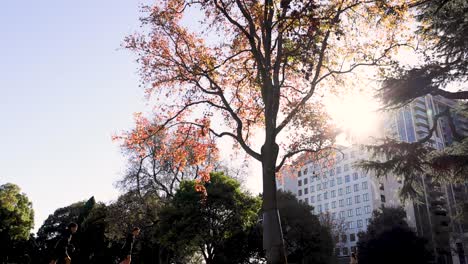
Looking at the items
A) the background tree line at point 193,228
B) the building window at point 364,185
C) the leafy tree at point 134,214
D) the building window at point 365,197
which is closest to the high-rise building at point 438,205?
the building window at point 365,197

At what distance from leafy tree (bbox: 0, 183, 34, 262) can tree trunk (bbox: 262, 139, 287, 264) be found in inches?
1486

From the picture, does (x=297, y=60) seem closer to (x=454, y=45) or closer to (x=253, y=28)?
(x=253, y=28)

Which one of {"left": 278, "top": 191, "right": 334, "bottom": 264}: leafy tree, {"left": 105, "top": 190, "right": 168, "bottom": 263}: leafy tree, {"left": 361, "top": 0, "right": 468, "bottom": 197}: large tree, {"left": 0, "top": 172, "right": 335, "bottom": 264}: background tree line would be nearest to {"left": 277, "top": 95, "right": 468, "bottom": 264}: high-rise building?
{"left": 278, "top": 191, "right": 334, "bottom": 264}: leafy tree

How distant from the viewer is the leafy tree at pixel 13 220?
1526 inches

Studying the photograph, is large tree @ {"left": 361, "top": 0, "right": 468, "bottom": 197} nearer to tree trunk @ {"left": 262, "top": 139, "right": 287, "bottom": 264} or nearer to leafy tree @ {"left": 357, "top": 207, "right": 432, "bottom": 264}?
tree trunk @ {"left": 262, "top": 139, "right": 287, "bottom": 264}

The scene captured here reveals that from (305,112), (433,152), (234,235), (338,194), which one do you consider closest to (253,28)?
(305,112)

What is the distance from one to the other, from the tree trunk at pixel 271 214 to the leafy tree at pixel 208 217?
545 inches

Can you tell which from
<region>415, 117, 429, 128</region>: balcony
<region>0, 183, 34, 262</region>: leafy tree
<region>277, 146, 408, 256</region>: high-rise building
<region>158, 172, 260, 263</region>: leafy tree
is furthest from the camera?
<region>415, 117, 429, 128</region>: balcony

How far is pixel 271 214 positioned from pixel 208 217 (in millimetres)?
15260

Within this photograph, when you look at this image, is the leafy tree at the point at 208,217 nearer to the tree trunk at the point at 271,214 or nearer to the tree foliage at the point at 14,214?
the tree trunk at the point at 271,214

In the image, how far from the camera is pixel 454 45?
53.5ft

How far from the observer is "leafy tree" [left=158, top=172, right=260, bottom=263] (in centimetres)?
2388

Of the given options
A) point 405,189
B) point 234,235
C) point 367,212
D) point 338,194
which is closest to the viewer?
point 405,189

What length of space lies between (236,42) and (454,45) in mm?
9981
